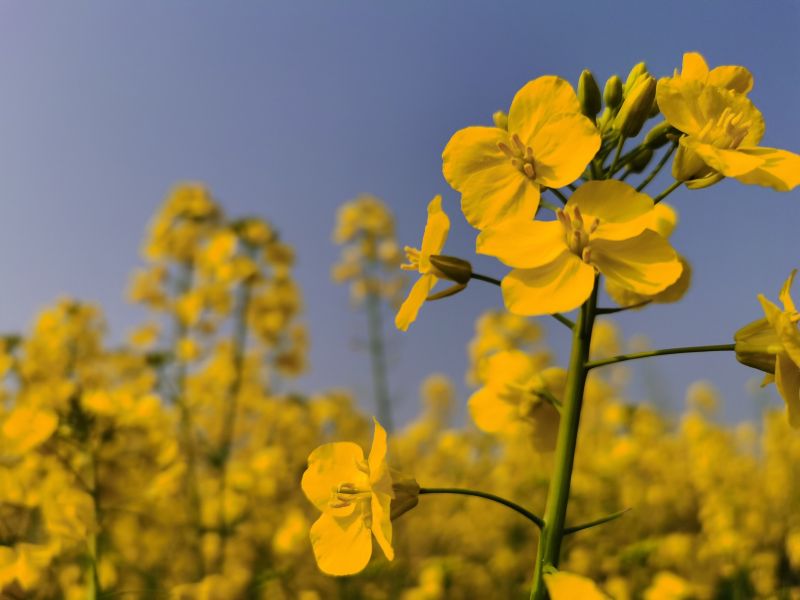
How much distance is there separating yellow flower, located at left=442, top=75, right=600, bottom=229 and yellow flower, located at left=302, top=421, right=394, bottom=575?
0.41 meters

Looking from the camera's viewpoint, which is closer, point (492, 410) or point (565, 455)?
point (565, 455)

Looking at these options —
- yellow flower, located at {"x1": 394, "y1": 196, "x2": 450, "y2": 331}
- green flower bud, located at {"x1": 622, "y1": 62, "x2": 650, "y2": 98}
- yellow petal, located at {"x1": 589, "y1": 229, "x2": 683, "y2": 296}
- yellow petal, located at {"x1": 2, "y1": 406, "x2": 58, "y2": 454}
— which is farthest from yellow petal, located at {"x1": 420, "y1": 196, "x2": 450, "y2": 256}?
yellow petal, located at {"x1": 2, "y1": 406, "x2": 58, "y2": 454}

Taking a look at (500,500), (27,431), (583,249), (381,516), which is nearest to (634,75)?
(583,249)

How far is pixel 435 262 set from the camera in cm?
114

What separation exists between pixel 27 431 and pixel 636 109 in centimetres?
212

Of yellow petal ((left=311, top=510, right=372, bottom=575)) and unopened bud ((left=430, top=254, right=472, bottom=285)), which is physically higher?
unopened bud ((left=430, top=254, right=472, bottom=285))

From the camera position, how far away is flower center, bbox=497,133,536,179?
1.08 metres

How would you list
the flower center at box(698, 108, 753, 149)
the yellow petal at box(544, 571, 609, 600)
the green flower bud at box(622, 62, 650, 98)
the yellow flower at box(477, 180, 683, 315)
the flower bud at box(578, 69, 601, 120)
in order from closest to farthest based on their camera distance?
the yellow petal at box(544, 571, 609, 600) → the yellow flower at box(477, 180, 683, 315) → the flower center at box(698, 108, 753, 149) → the flower bud at box(578, 69, 601, 120) → the green flower bud at box(622, 62, 650, 98)

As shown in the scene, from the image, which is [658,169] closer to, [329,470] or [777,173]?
[777,173]

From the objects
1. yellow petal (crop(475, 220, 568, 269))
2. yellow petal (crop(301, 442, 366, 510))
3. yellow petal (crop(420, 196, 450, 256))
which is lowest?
yellow petal (crop(301, 442, 366, 510))

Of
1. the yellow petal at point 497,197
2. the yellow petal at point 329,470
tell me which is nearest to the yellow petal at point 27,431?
the yellow petal at point 329,470

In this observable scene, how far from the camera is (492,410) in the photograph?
139cm

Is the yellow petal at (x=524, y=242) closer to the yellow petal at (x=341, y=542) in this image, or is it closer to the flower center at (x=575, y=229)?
the flower center at (x=575, y=229)

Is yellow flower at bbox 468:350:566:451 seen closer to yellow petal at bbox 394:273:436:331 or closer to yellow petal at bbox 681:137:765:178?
yellow petal at bbox 394:273:436:331
